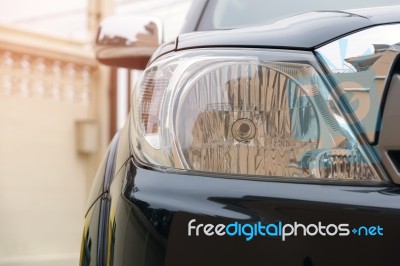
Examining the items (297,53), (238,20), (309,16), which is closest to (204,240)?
(297,53)

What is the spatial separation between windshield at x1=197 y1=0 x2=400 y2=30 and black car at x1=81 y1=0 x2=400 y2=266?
18.8 inches

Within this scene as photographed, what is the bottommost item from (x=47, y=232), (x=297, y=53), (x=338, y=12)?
(x=47, y=232)

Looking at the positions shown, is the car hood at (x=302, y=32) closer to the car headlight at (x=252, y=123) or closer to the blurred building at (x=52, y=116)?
the car headlight at (x=252, y=123)

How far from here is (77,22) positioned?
596 centimetres

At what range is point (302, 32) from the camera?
1408 millimetres

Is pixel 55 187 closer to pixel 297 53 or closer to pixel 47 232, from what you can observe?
pixel 47 232

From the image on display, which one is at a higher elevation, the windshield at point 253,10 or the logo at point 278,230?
the windshield at point 253,10

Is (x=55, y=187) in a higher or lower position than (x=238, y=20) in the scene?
lower

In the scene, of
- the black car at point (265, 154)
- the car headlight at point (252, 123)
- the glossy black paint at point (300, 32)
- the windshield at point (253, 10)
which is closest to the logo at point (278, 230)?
the black car at point (265, 154)

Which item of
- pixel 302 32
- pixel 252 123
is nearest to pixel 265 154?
pixel 252 123

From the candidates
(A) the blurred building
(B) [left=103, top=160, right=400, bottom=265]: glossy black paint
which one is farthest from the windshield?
(A) the blurred building

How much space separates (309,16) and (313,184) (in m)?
0.48

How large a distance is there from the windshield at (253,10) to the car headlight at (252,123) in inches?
23.6

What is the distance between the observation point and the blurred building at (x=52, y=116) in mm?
5230
